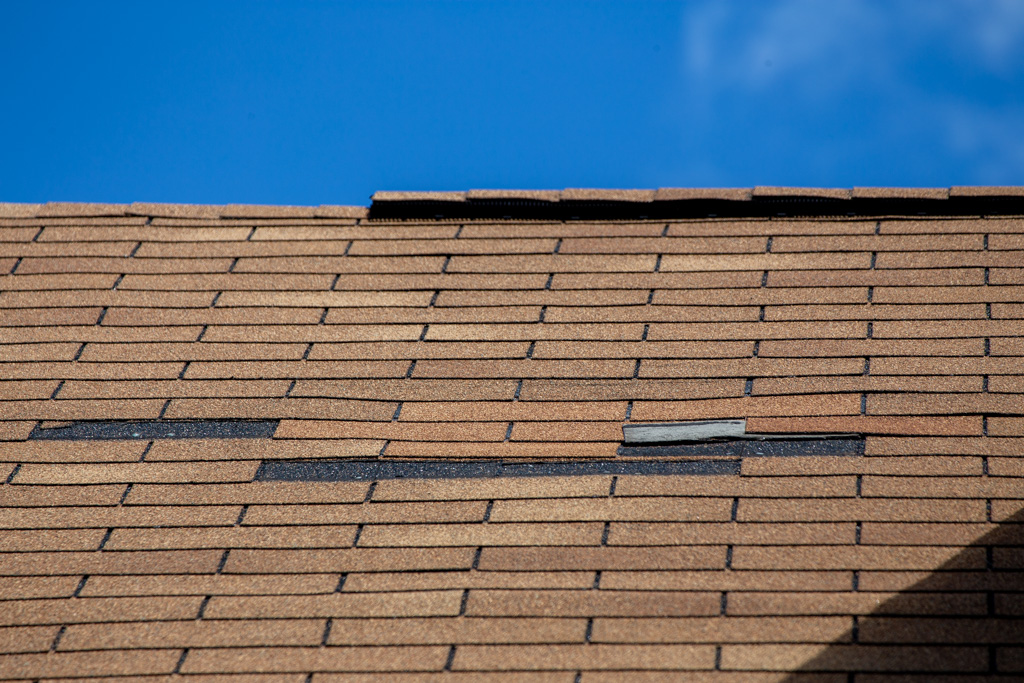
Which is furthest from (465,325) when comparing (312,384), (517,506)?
(517,506)

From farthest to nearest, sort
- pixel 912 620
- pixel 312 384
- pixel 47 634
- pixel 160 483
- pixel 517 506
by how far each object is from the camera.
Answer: pixel 312 384 < pixel 160 483 < pixel 517 506 < pixel 47 634 < pixel 912 620

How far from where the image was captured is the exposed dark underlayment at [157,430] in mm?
4859

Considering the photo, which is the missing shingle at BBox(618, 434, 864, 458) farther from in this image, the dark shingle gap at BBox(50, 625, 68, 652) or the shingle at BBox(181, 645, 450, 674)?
the dark shingle gap at BBox(50, 625, 68, 652)

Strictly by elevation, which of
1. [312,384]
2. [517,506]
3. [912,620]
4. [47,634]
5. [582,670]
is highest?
[312,384]

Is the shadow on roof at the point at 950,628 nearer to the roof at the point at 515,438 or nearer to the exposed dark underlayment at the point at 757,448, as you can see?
the roof at the point at 515,438

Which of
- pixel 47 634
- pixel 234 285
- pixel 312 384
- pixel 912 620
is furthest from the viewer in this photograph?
pixel 234 285

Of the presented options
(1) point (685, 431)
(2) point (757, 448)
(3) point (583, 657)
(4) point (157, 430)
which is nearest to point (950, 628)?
(2) point (757, 448)

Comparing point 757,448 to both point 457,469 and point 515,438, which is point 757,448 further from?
point 457,469

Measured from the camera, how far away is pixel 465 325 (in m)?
5.32

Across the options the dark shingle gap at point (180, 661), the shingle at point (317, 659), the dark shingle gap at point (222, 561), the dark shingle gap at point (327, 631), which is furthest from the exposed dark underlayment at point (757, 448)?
the dark shingle gap at point (180, 661)

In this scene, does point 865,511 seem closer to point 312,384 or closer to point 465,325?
point 465,325

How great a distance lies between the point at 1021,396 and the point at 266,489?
3280mm

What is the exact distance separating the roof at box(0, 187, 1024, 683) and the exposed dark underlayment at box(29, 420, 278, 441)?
0.02m

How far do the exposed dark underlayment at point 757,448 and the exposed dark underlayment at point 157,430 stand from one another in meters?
1.71
